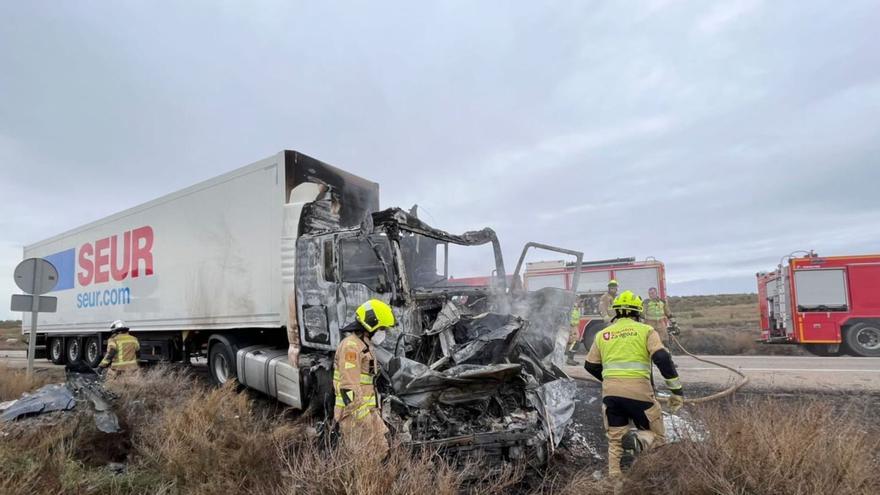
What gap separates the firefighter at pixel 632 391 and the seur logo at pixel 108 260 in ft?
25.2

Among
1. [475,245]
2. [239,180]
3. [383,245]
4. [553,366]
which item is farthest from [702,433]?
[239,180]

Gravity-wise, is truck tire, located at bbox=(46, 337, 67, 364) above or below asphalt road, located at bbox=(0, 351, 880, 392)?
above

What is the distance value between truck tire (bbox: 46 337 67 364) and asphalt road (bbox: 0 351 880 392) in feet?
37.7

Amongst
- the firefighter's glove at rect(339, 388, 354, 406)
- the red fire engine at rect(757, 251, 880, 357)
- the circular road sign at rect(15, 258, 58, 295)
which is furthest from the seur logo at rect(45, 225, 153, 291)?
the red fire engine at rect(757, 251, 880, 357)

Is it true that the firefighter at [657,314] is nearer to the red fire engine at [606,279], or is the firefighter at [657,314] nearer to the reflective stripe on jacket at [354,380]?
the red fire engine at [606,279]

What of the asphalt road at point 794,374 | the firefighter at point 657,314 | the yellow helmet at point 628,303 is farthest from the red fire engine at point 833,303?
the yellow helmet at point 628,303

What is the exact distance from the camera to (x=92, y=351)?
10.6 metres

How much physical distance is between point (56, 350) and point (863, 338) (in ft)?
62.7

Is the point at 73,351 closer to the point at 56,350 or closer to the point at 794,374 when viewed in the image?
the point at 56,350

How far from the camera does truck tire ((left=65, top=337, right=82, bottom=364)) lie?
10.9 m

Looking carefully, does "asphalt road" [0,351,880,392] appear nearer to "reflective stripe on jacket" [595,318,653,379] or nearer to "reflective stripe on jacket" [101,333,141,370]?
"reflective stripe on jacket" [595,318,653,379]

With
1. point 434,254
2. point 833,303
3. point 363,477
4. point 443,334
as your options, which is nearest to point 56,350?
point 434,254

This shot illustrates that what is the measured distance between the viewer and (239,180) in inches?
279

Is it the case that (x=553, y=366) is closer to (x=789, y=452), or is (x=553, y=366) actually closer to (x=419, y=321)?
(x=419, y=321)
